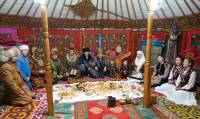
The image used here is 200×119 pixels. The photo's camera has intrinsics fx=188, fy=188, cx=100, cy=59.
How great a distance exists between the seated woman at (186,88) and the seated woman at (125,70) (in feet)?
5.76

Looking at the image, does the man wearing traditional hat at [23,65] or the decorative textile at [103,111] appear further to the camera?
the man wearing traditional hat at [23,65]

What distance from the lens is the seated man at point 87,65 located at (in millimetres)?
5307

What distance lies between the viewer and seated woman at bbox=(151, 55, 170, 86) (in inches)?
174

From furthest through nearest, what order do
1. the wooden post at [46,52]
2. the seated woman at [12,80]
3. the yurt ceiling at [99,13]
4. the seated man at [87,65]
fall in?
1. the seated man at [87,65]
2. the yurt ceiling at [99,13]
3. the seated woman at [12,80]
4. the wooden post at [46,52]

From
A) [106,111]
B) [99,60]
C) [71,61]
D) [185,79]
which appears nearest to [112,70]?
[99,60]

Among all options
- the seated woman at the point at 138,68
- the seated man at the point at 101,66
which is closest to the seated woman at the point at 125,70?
the seated woman at the point at 138,68

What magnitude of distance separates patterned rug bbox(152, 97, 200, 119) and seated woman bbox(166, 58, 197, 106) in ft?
0.52

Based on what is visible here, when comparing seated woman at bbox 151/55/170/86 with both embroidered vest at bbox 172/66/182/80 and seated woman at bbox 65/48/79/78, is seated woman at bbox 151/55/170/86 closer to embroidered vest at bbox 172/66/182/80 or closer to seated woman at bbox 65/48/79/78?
embroidered vest at bbox 172/66/182/80

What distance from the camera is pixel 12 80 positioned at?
3184mm

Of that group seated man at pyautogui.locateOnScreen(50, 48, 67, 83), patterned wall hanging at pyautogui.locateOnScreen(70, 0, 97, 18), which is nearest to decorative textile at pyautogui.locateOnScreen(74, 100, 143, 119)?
seated man at pyautogui.locateOnScreen(50, 48, 67, 83)

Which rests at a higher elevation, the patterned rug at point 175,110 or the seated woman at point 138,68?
the seated woman at point 138,68

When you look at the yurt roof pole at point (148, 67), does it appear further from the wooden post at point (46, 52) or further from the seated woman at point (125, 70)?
the seated woman at point (125, 70)

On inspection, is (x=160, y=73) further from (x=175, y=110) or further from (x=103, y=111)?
(x=103, y=111)

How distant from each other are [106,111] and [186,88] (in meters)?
1.57
